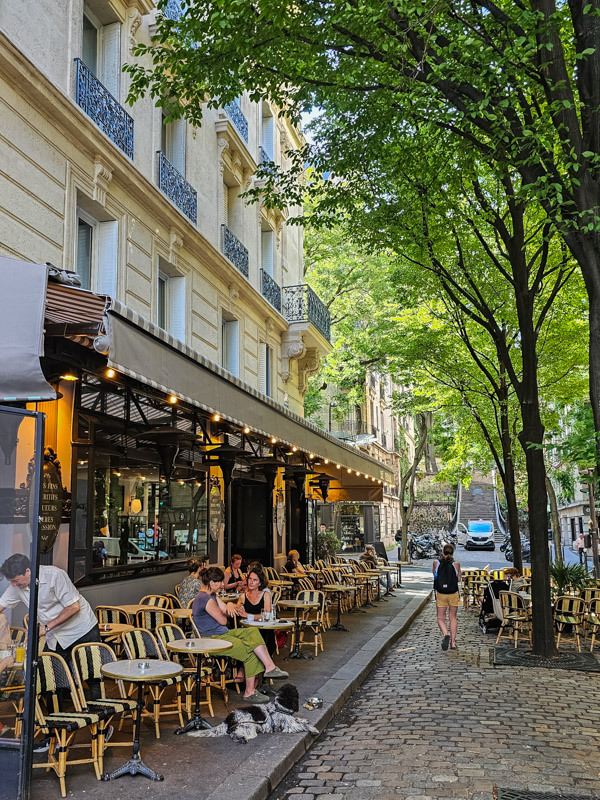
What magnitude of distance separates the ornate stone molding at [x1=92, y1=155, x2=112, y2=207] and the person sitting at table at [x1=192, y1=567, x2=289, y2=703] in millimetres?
5658

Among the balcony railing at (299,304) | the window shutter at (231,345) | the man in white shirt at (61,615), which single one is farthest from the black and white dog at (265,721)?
the balcony railing at (299,304)

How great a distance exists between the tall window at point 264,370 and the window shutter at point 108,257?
25.3ft

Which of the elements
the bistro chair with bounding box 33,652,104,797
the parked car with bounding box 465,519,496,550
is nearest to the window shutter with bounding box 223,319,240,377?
the bistro chair with bounding box 33,652,104,797

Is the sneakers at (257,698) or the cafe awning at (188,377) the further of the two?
the sneakers at (257,698)

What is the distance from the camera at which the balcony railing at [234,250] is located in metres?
15.8

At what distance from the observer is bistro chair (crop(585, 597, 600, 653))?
11516mm

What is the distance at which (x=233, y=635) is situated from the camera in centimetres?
769

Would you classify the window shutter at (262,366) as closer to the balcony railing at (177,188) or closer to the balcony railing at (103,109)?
the balcony railing at (177,188)

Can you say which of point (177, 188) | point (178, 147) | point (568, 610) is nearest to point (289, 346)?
point (178, 147)

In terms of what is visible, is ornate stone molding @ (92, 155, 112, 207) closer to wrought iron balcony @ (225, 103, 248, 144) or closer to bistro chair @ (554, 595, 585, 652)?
wrought iron balcony @ (225, 103, 248, 144)

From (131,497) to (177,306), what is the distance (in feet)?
13.2

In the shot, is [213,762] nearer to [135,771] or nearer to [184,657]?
[135,771]

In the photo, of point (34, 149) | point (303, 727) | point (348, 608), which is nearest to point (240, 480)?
point (348, 608)

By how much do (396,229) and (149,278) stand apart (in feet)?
14.1
